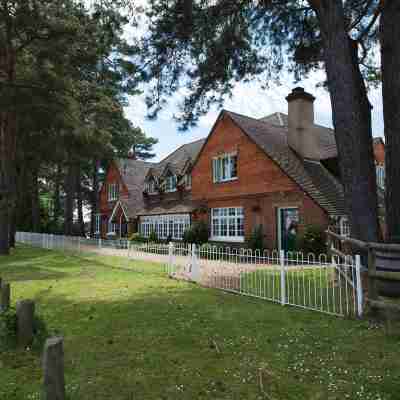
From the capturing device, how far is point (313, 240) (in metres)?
16.1

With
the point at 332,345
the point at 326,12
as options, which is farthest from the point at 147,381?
the point at 326,12

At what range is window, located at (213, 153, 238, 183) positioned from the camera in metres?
21.7

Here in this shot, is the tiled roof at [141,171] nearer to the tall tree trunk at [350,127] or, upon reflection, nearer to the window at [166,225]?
the window at [166,225]

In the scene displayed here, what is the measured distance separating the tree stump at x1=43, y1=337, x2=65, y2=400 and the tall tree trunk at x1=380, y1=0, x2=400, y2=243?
6.96m

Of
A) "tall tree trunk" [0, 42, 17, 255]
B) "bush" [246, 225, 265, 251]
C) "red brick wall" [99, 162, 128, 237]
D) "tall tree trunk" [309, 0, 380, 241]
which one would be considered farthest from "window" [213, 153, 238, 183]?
"red brick wall" [99, 162, 128, 237]

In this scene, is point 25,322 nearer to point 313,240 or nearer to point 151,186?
point 313,240

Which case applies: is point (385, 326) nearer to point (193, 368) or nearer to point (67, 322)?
point (193, 368)

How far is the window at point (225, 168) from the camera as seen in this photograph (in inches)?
855

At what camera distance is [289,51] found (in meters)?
12.9

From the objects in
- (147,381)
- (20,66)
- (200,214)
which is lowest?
(147,381)

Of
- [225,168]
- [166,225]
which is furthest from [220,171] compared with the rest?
[166,225]

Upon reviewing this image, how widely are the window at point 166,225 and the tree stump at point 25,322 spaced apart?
18846mm

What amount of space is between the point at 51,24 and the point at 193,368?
16.6 metres

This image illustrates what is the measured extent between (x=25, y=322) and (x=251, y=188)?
16.2 metres
